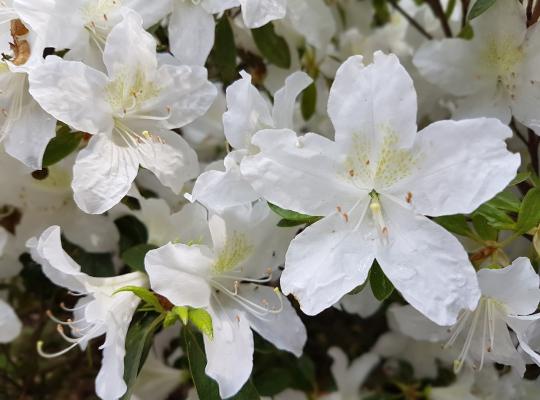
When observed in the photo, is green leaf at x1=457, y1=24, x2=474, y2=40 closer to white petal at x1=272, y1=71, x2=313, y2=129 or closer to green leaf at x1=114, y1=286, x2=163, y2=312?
white petal at x1=272, y1=71, x2=313, y2=129

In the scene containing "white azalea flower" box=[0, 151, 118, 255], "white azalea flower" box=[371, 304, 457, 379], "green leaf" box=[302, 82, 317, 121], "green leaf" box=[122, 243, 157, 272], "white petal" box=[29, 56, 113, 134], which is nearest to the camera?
"white petal" box=[29, 56, 113, 134]

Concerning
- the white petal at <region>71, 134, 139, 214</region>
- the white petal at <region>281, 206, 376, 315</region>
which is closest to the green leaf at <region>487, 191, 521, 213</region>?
the white petal at <region>281, 206, 376, 315</region>

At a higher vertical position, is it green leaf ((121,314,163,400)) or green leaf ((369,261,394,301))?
green leaf ((369,261,394,301))

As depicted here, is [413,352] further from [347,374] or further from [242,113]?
[242,113]

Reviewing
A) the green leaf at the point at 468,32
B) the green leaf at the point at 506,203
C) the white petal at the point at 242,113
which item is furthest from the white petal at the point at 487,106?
the white petal at the point at 242,113

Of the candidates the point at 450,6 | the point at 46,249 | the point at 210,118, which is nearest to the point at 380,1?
the point at 450,6

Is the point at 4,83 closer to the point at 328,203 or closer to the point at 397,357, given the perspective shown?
the point at 328,203

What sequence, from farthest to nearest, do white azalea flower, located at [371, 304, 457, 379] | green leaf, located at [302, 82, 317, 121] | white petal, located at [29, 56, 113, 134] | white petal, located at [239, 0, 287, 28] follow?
1. white azalea flower, located at [371, 304, 457, 379]
2. green leaf, located at [302, 82, 317, 121]
3. white petal, located at [239, 0, 287, 28]
4. white petal, located at [29, 56, 113, 134]
